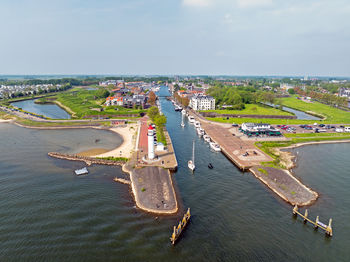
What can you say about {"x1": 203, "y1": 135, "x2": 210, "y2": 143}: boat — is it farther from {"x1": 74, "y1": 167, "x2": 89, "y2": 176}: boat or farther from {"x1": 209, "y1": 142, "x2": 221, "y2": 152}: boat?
{"x1": 74, "y1": 167, "x2": 89, "y2": 176}: boat

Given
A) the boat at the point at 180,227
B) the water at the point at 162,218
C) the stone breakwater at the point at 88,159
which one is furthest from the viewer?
the stone breakwater at the point at 88,159

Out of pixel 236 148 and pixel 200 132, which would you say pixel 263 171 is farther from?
pixel 200 132

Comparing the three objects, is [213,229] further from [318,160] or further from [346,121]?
[346,121]

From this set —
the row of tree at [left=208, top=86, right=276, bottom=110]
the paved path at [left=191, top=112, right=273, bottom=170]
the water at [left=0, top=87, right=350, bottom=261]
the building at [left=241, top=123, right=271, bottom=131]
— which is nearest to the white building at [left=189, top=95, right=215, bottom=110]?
the row of tree at [left=208, top=86, right=276, bottom=110]

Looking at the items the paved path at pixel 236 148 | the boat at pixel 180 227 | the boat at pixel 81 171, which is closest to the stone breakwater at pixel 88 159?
the boat at pixel 81 171

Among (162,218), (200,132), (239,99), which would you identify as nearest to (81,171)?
(162,218)

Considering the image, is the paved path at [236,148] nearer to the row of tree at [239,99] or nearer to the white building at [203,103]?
the white building at [203,103]
